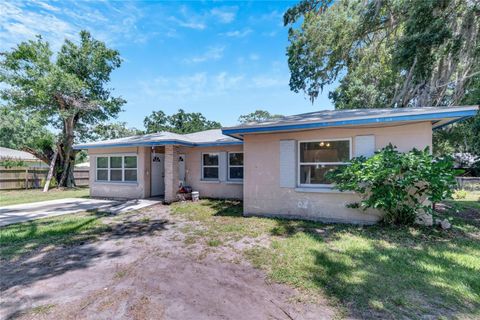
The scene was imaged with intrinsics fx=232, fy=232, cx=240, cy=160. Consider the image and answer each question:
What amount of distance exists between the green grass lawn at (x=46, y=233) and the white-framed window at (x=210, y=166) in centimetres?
512

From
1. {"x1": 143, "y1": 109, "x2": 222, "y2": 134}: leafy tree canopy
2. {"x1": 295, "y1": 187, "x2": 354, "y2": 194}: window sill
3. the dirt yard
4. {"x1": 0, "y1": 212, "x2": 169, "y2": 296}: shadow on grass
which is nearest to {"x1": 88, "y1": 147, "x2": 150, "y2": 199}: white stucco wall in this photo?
{"x1": 0, "y1": 212, "x2": 169, "y2": 296}: shadow on grass

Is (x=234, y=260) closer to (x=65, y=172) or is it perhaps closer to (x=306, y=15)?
(x=306, y=15)

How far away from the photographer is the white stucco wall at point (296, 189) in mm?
5914

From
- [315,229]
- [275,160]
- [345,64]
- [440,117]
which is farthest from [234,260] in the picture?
[345,64]

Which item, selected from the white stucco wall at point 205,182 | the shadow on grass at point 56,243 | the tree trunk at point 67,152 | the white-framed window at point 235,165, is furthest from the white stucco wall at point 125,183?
the tree trunk at point 67,152

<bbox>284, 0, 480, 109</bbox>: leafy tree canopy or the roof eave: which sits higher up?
<bbox>284, 0, 480, 109</bbox>: leafy tree canopy

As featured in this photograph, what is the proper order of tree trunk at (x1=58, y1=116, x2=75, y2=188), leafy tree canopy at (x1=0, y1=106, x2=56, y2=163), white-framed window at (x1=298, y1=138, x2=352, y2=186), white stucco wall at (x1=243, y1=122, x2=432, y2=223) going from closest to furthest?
white stucco wall at (x1=243, y1=122, x2=432, y2=223), white-framed window at (x1=298, y1=138, x2=352, y2=186), leafy tree canopy at (x1=0, y1=106, x2=56, y2=163), tree trunk at (x1=58, y1=116, x2=75, y2=188)

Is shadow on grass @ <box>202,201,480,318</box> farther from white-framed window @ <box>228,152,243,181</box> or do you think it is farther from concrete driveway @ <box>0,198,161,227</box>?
concrete driveway @ <box>0,198,161,227</box>

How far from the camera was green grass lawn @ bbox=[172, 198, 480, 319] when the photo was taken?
2.81 metres

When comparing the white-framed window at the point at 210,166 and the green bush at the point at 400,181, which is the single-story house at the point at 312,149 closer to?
the green bush at the point at 400,181

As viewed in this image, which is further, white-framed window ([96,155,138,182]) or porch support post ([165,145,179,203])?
white-framed window ([96,155,138,182])

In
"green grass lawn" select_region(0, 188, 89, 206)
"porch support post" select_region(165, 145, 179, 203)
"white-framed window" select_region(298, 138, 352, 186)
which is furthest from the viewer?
"green grass lawn" select_region(0, 188, 89, 206)

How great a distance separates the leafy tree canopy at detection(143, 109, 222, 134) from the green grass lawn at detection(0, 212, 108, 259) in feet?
94.7

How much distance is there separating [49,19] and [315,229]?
11593 millimetres
